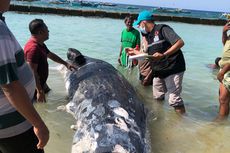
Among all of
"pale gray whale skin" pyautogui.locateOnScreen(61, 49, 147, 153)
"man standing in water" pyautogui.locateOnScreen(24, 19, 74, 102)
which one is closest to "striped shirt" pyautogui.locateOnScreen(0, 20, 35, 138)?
"pale gray whale skin" pyautogui.locateOnScreen(61, 49, 147, 153)

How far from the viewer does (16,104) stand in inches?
94.7

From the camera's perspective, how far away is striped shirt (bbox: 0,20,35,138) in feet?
7.70

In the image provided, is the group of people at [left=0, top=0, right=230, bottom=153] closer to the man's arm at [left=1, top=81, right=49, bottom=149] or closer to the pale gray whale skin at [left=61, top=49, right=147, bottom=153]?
the man's arm at [left=1, top=81, right=49, bottom=149]

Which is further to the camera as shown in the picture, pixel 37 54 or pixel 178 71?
pixel 178 71

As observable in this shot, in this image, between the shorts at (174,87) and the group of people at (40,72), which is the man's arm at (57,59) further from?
the shorts at (174,87)

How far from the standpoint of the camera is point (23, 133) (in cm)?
274

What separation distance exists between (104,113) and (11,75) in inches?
89.5

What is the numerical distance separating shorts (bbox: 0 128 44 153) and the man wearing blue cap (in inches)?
132

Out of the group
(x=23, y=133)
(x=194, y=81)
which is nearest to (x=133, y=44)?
(x=194, y=81)

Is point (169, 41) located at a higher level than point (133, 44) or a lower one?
higher

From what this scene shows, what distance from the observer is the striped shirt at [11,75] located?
92.4 inches

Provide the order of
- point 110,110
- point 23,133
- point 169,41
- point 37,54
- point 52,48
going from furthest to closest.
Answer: point 52,48 → point 169,41 → point 37,54 → point 110,110 → point 23,133

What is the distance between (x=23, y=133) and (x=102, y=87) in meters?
2.80

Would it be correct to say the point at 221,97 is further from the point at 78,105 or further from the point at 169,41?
the point at 78,105
